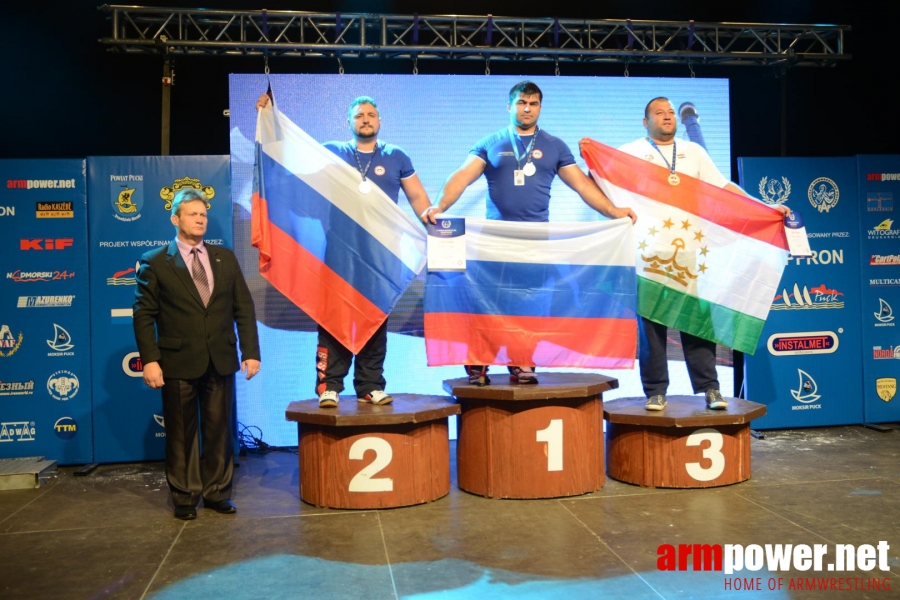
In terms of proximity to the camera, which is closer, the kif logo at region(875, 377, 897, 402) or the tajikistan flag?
the tajikistan flag

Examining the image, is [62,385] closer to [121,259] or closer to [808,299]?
[121,259]

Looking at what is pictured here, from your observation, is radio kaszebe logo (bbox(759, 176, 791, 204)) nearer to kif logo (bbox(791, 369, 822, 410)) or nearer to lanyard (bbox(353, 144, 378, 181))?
kif logo (bbox(791, 369, 822, 410))

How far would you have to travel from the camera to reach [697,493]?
168 inches

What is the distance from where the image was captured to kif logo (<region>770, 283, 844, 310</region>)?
5695 millimetres

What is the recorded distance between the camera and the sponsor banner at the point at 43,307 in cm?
505

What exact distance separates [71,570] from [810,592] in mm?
2807

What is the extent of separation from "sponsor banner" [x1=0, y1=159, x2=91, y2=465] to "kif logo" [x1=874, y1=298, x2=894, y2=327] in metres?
5.31

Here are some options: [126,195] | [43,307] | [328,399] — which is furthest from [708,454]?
[43,307]

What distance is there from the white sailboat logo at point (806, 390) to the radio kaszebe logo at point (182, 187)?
161 inches

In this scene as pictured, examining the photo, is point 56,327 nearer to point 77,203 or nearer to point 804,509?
point 77,203

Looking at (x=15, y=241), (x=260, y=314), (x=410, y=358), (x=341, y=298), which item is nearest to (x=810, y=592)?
(x=341, y=298)

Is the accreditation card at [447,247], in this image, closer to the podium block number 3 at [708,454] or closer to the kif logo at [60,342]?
the podium block number 3 at [708,454]

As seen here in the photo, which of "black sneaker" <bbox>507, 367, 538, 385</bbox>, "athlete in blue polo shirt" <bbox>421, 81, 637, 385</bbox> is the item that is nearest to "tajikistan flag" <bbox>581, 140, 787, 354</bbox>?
"athlete in blue polo shirt" <bbox>421, 81, 637, 385</bbox>

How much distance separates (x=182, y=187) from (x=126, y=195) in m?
0.35
